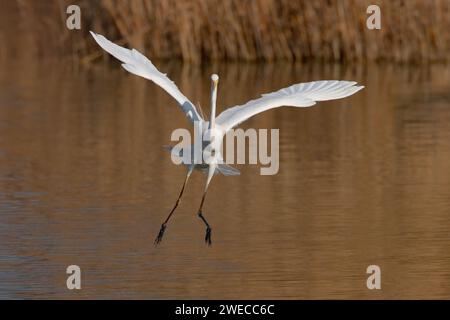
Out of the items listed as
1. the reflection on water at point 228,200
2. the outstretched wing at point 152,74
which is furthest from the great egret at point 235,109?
the reflection on water at point 228,200

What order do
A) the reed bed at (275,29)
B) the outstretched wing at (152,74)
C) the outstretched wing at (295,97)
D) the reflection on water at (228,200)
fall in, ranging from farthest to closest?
the reed bed at (275,29)
the outstretched wing at (152,74)
the outstretched wing at (295,97)
the reflection on water at (228,200)

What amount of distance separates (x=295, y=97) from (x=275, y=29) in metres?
9.22

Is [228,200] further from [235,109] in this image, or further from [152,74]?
[152,74]

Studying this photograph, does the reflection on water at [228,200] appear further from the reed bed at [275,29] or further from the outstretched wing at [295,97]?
the reed bed at [275,29]

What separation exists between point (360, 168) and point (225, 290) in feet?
13.4

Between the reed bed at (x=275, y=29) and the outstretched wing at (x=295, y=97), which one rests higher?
the reed bed at (x=275, y=29)

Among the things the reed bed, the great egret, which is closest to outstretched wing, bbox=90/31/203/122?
the great egret

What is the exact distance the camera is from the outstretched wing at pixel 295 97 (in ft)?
30.8

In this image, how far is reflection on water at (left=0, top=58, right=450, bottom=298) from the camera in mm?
8922

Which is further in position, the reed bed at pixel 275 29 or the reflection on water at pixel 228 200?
the reed bed at pixel 275 29

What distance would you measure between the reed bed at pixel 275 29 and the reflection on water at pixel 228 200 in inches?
41.9

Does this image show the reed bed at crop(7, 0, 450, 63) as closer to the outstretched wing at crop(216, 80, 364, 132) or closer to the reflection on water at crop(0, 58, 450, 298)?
the reflection on water at crop(0, 58, 450, 298)

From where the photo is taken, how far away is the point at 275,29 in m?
18.6

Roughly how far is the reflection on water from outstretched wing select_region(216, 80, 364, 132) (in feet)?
2.85
